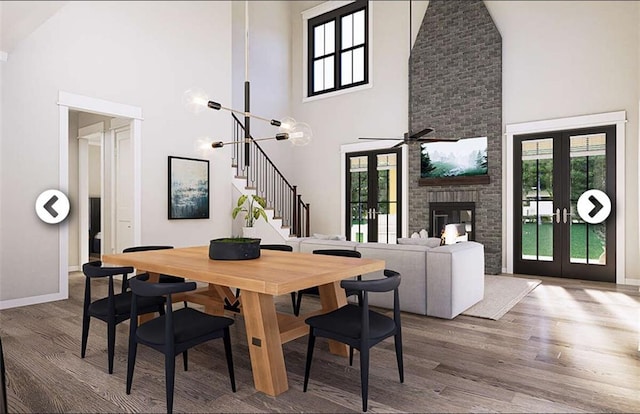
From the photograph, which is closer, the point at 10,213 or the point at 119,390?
the point at 119,390

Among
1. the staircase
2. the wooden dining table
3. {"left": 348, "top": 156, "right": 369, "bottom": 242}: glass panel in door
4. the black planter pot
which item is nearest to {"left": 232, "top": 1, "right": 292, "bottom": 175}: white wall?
the staircase

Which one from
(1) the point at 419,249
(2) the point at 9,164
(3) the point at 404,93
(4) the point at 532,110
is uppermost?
(3) the point at 404,93

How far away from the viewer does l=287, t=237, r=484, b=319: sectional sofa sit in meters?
4.29

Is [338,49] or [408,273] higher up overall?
[338,49]

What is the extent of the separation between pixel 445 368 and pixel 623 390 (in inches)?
43.9

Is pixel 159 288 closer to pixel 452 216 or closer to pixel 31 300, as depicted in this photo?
pixel 31 300

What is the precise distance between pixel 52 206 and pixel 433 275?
466 centimetres

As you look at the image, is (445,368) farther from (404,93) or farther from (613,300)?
(404,93)

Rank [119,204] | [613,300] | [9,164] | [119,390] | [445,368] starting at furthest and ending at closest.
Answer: [119,204], [613,300], [9,164], [445,368], [119,390]

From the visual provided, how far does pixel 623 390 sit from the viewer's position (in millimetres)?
2689

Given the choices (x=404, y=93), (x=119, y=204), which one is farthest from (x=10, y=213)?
(x=404, y=93)

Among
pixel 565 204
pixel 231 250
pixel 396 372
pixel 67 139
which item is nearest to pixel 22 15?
pixel 67 139

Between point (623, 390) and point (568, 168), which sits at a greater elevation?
point (568, 168)

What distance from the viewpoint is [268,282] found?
242 centimetres
